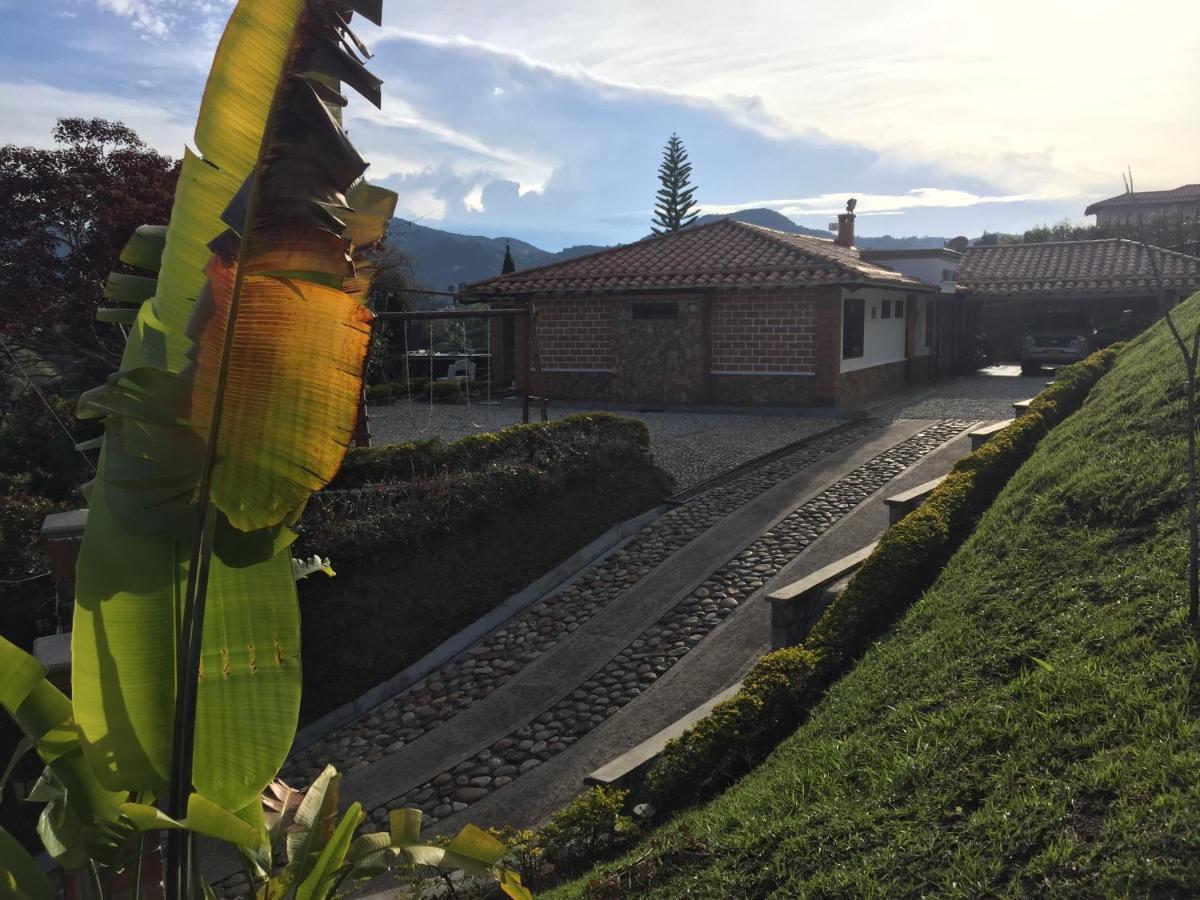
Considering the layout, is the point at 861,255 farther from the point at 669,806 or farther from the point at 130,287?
the point at 130,287

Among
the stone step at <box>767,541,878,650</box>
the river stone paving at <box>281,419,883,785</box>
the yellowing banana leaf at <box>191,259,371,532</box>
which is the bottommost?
the river stone paving at <box>281,419,883,785</box>

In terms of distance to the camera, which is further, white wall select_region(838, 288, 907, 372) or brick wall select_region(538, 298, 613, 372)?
A: brick wall select_region(538, 298, 613, 372)

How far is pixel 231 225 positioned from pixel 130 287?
661 millimetres

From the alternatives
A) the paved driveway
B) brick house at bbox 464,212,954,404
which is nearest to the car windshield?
the paved driveway

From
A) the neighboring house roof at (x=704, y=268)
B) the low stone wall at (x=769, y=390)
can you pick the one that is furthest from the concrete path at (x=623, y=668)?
the neighboring house roof at (x=704, y=268)

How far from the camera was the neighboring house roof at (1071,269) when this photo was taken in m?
24.9

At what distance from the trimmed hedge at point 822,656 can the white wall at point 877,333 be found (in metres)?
11.5

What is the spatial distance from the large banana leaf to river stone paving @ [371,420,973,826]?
3.69 meters

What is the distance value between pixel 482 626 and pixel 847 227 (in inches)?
838

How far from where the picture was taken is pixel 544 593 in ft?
29.8

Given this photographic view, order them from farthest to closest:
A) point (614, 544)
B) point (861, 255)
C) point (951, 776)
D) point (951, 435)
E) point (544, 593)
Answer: point (861, 255) → point (951, 435) → point (614, 544) → point (544, 593) → point (951, 776)

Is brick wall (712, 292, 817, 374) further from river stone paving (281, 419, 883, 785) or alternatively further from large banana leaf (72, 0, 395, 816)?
large banana leaf (72, 0, 395, 816)

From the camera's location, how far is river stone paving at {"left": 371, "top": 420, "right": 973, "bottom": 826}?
19.7 feet

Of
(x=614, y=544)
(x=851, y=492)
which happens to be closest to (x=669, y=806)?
(x=614, y=544)
